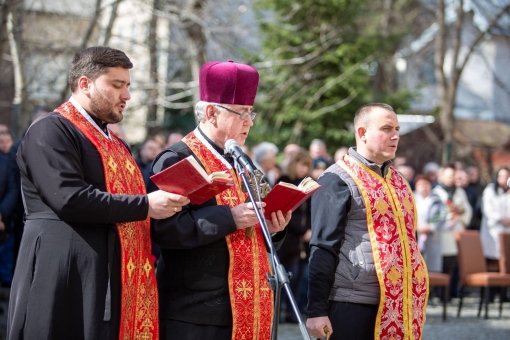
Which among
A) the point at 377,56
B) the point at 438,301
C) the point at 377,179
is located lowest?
the point at 438,301

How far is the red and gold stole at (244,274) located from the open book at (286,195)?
0.20 metres

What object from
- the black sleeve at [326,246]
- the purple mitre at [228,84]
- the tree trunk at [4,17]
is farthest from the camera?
the tree trunk at [4,17]

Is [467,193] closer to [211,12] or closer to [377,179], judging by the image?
[211,12]

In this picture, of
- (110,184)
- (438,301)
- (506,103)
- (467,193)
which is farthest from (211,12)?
(506,103)

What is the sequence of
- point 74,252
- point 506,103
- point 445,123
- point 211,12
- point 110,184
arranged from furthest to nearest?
1. point 506,103
2. point 445,123
3. point 211,12
4. point 110,184
5. point 74,252

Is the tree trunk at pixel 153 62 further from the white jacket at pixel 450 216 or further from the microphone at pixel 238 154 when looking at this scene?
the microphone at pixel 238 154

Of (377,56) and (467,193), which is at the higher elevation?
(377,56)

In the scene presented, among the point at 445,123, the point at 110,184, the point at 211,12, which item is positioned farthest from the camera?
the point at 445,123

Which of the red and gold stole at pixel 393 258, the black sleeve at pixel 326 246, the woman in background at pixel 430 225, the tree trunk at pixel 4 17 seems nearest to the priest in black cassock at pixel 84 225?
the black sleeve at pixel 326 246

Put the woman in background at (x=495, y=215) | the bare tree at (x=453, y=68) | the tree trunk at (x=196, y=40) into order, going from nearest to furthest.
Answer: the woman in background at (x=495, y=215) < the tree trunk at (x=196, y=40) < the bare tree at (x=453, y=68)

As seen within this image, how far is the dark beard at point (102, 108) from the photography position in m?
3.88

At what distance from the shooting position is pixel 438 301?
40.9 feet

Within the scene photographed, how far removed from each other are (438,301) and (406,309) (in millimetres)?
8332

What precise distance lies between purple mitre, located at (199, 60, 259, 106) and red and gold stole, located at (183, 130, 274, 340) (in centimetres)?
29
